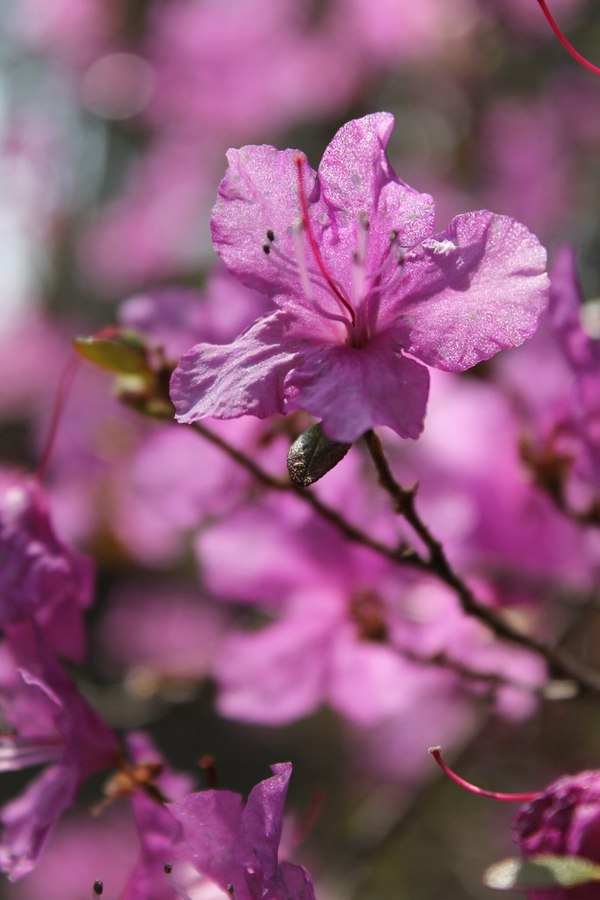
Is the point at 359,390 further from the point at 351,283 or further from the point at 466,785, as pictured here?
the point at 466,785

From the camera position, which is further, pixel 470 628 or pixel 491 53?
pixel 491 53

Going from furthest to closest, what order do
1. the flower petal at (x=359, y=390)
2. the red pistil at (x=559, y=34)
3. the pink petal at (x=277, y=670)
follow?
the pink petal at (x=277, y=670) → the red pistil at (x=559, y=34) → the flower petal at (x=359, y=390)

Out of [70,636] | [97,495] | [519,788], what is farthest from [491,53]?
[70,636]

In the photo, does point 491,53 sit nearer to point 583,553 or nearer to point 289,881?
point 583,553

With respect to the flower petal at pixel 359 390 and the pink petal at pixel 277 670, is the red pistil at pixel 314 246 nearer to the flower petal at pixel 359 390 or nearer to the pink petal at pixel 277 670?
the flower petal at pixel 359 390

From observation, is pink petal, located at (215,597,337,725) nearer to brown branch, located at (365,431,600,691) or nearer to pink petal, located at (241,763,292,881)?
brown branch, located at (365,431,600,691)

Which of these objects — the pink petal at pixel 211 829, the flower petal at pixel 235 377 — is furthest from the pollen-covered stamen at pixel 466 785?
the flower petal at pixel 235 377
